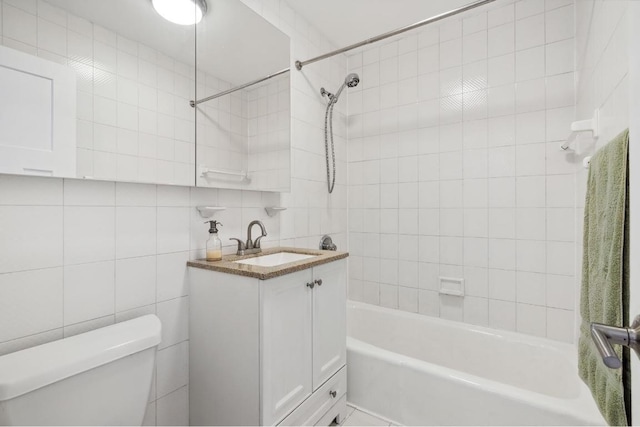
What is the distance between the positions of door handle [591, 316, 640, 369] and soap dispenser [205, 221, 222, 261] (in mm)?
1311

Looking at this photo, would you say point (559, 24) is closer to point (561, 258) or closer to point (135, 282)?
point (561, 258)

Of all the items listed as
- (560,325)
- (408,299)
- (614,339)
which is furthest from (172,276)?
(560,325)

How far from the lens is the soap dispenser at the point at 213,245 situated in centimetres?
139

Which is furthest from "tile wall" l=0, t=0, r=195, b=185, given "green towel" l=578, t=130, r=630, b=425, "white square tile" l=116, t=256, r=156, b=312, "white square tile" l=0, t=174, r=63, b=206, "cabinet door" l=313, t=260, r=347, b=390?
"green towel" l=578, t=130, r=630, b=425

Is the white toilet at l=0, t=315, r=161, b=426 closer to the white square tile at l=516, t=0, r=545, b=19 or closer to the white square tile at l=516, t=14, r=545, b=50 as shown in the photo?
the white square tile at l=516, t=14, r=545, b=50

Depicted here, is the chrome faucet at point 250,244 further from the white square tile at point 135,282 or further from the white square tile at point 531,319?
the white square tile at point 531,319

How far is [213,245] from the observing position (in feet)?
4.61

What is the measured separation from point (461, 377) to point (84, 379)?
1503mm

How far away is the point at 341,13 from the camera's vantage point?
6.61 feet

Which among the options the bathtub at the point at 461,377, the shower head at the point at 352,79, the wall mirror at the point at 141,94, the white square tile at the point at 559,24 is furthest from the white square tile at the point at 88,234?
the white square tile at the point at 559,24

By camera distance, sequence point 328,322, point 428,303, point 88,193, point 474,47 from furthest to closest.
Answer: point 428,303, point 474,47, point 328,322, point 88,193

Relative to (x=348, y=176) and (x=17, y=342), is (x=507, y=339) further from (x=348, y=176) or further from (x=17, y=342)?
(x=17, y=342)

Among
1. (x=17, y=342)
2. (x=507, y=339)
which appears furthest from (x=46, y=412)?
(x=507, y=339)

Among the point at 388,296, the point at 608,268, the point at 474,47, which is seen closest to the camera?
the point at 608,268
